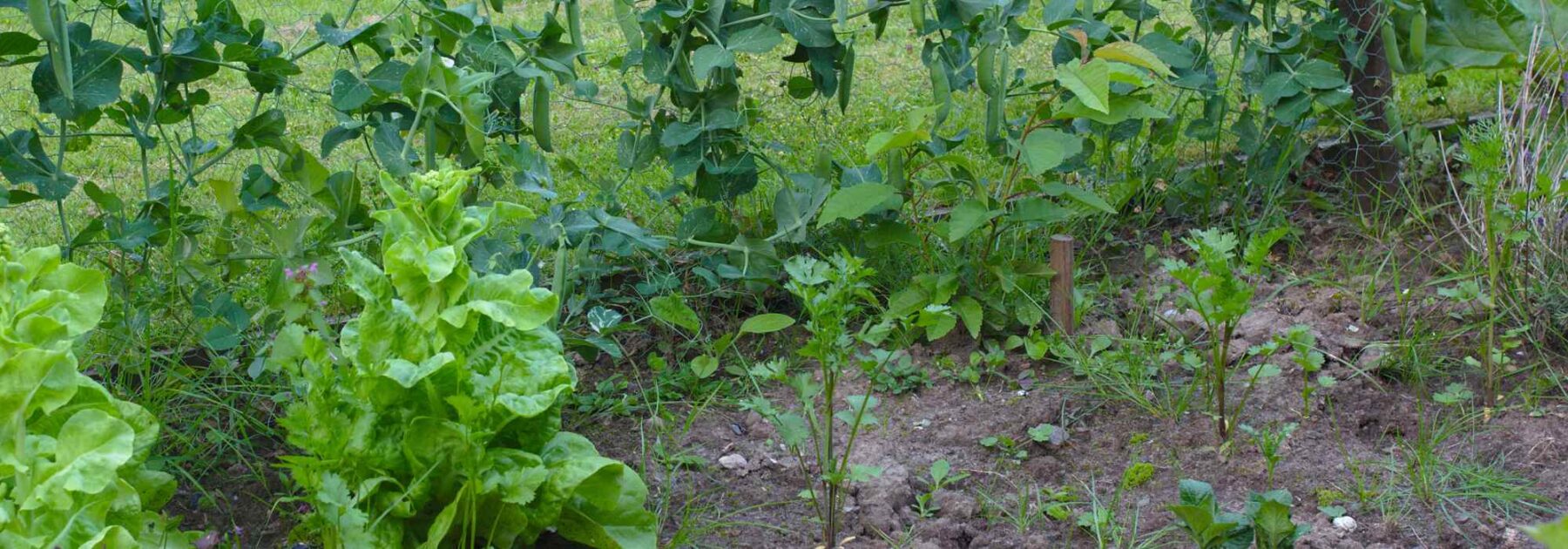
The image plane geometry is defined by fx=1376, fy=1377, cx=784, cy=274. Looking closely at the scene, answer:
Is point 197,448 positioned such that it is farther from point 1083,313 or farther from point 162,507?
point 1083,313

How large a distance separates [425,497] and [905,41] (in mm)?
4390

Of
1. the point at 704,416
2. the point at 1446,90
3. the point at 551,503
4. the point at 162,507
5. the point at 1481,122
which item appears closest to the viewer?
the point at 551,503

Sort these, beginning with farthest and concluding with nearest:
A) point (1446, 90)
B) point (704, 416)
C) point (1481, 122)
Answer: point (1446, 90)
point (1481, 122)
point (704, 416)

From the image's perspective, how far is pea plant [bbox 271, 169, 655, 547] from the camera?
205 centimetres

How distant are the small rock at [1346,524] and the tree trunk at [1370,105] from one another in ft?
5.12

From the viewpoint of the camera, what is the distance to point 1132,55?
266 centimetres

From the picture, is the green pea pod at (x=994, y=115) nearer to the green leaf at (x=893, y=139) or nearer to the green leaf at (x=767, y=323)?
the green leaf at (x=893, y=139)

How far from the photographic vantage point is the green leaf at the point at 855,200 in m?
2.92

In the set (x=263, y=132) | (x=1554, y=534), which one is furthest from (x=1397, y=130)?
(x=1554, y=534)

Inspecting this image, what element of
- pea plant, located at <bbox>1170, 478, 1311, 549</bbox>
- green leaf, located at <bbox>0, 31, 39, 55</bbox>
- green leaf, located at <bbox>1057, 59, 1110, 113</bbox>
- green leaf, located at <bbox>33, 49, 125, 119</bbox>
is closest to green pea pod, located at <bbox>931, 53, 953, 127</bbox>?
green leaf, located at <bbox>1057, 59, 1110, 113</bbox>

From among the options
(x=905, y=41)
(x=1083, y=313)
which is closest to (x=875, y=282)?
(x=1083, y=313)

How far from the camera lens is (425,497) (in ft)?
7.05

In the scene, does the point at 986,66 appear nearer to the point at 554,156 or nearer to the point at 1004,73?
the point at 1004,73

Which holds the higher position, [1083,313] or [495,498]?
[495,498]
